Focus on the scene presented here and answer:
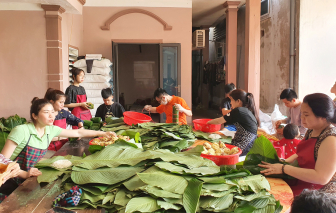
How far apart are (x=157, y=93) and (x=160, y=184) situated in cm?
267

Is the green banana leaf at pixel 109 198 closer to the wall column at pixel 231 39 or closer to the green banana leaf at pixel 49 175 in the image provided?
the green banana leaf at pixel 49 175

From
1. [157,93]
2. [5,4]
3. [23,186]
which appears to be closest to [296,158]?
[23,186]

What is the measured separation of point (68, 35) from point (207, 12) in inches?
169

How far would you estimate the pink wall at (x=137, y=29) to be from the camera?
6.51 m

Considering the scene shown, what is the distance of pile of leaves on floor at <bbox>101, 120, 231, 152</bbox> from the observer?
216 cm

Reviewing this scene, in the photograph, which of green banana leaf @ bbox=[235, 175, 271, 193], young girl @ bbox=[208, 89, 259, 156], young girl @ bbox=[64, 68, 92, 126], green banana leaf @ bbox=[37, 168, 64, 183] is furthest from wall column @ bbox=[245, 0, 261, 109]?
green banana leaf @ bbox=[37, 168, 64, 183]

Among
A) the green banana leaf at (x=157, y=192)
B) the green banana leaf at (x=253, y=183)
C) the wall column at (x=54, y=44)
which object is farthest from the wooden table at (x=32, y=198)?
the wall column at (x=54, y=44)

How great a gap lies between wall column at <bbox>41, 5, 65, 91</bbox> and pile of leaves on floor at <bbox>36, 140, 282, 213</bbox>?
3696mm

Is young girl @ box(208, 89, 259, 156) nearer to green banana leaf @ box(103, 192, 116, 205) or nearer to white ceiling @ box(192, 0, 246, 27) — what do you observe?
green banana leaf @ box(103, 192, 116, 205)

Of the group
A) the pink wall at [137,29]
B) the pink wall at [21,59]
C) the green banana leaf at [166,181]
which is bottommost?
the green banana leaf at [166,181]

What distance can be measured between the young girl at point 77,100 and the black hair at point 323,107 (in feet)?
10.7

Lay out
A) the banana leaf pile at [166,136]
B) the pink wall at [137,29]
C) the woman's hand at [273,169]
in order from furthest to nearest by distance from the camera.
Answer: the pink wall at [137,29]
the banana leaf pile at [166,136]
the woman's hand at [273,169]

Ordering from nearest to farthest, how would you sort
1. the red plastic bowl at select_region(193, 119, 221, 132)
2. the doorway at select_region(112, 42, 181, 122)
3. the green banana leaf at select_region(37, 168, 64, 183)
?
the green banana leaf at select_region(37, 168, 64, 183), the red plastic bowl at select_region(193, 119, 221, 132), the doorway at select_region(112, 42, 181, 122)

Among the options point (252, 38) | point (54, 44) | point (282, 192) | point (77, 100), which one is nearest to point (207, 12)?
point (252, 38)
